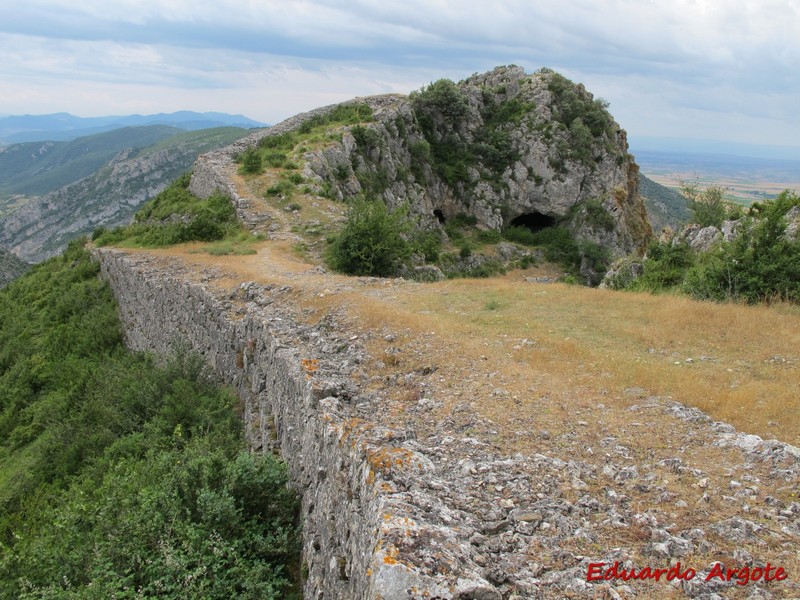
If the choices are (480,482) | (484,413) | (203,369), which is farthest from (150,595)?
(203,369)

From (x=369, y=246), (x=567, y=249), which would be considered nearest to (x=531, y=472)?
(x=369, y=246)

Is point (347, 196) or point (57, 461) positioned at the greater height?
point (347, 196)

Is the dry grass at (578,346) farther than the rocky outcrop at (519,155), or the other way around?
the rocky outcrop at (519,155)

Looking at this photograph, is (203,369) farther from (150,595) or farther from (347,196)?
(347,196)

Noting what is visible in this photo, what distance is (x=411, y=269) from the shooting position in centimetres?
1934

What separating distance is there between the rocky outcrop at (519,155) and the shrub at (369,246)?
767 inches

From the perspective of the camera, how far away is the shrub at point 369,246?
17.1 metres

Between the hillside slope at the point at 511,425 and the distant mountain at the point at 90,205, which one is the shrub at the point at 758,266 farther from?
the distant mountain at the point at 90,205

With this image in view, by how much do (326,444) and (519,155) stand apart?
38.7m

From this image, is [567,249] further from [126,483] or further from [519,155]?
[126,483]

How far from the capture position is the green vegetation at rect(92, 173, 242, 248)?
22.3 meters

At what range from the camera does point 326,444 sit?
632 cm

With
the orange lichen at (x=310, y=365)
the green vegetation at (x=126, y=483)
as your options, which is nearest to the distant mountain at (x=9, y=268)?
the green vegetation at (x=126, y=483)

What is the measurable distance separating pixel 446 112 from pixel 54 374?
1275 inches
